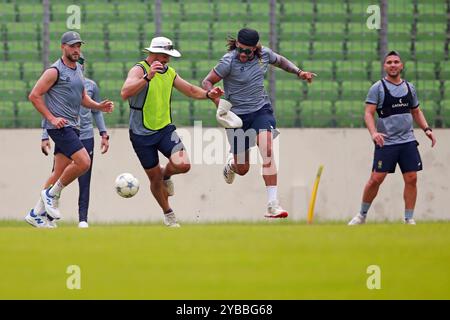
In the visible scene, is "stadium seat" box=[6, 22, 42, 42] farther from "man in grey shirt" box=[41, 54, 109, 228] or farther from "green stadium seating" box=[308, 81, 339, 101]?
"man in grey shirt" box=[41, 54, 109, 228]

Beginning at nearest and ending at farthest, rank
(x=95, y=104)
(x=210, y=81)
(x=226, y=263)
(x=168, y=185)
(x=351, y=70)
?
(x=226, y=263) → (x=210, y=81) → (x=95, y=104) → (x=168, y=185) → (x=351, y=70)

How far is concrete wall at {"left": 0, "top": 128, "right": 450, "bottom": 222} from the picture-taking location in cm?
1919

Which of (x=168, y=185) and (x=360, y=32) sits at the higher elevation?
(x=360, y=32)

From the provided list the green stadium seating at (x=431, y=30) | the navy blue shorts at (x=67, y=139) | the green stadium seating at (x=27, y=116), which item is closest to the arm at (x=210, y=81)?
the navy blue shorts at (x=67, y=139)

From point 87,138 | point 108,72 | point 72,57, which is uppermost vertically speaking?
point 72,57

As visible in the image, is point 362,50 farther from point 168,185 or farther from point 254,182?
point 168,185

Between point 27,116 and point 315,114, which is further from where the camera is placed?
point 315,114

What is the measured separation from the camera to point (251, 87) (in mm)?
15281

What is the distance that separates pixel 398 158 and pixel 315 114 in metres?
4.25

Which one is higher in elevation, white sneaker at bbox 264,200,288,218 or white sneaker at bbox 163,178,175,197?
white sneaker at bbox 163,178,175,197

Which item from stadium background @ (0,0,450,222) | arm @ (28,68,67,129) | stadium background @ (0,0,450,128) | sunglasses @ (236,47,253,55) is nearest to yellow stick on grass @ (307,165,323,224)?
stadium background @ (0,0,450,222)

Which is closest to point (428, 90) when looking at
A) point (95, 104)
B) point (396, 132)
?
point (396, 132)

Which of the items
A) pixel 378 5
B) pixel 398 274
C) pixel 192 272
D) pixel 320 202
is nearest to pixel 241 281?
pixel 192 272

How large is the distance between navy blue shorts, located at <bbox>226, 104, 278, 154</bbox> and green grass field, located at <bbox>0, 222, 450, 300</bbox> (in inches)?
78.1
